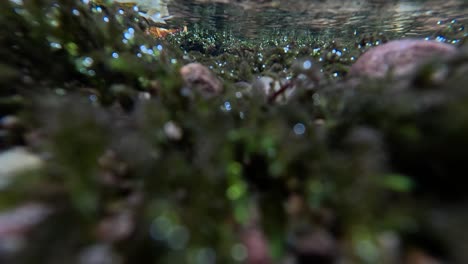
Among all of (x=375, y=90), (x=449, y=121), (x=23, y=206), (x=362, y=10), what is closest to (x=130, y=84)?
(x=23, y=206)

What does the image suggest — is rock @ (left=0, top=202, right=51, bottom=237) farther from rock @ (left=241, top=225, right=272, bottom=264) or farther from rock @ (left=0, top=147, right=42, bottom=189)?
rock @ (left=241, top=225, right=272, bottom=264)

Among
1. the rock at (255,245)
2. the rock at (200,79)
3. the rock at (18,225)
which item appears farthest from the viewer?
the rock at (200,79)

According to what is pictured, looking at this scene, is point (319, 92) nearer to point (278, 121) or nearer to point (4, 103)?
point (278, 121)

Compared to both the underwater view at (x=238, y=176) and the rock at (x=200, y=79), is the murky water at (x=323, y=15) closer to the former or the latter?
the rock at (x=200, y=79)

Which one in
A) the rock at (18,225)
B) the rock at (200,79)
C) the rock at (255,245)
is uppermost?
the rock at (200,79)

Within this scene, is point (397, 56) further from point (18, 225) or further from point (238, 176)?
point (18, 225)

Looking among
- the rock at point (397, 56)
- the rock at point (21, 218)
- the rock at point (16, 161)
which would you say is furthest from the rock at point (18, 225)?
the rock at point (397, 56)

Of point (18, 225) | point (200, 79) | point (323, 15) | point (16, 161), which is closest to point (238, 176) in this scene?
point (18, 225)
